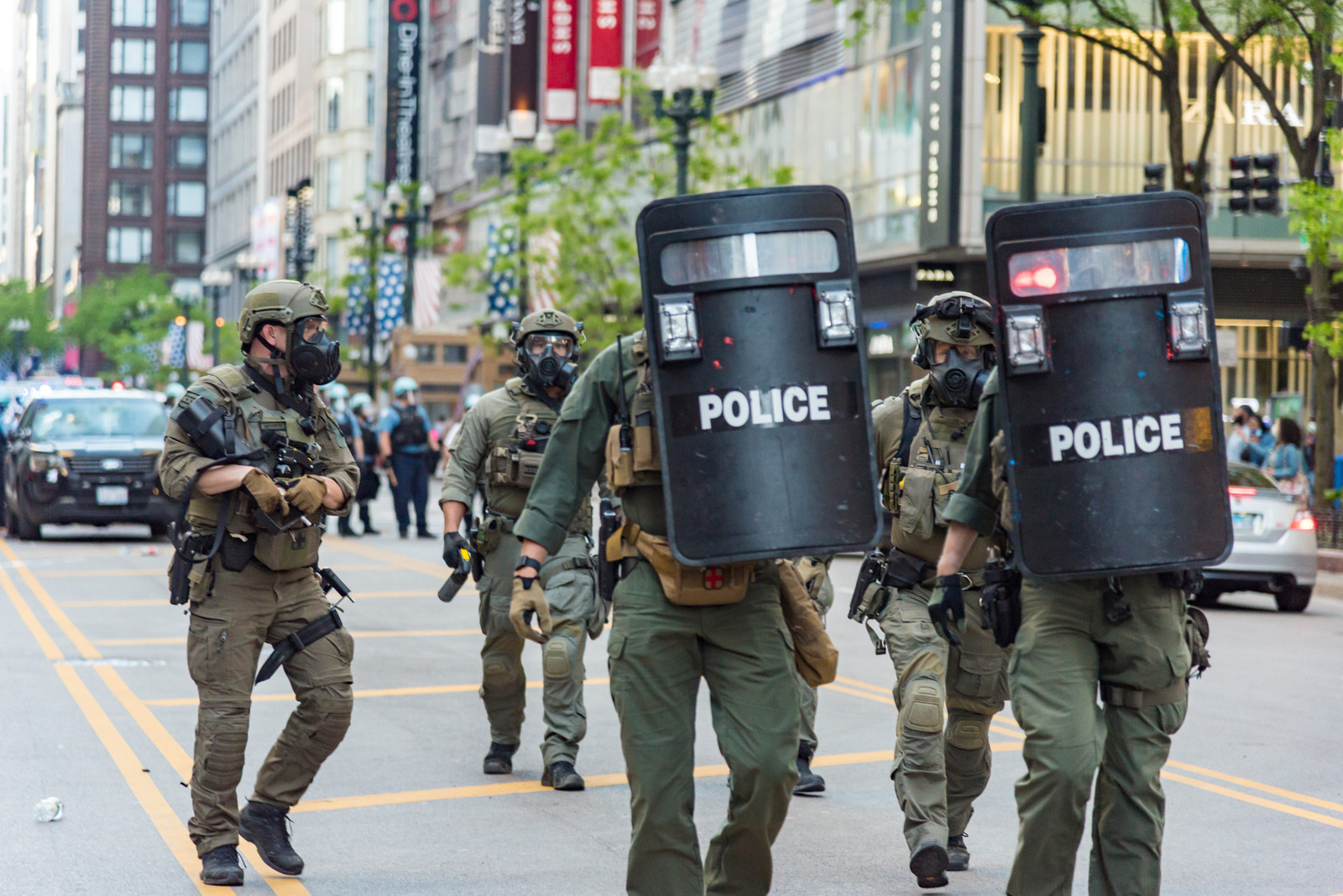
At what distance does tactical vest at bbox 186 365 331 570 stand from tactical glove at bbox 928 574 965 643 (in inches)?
90.0

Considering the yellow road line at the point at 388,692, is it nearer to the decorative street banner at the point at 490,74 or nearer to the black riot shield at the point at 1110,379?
the black riot shield at the point at 1110,379

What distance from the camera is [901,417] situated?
6.81 meters

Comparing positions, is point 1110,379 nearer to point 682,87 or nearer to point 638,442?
point 638,442

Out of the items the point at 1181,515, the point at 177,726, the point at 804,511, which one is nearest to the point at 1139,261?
the point at 1181,515

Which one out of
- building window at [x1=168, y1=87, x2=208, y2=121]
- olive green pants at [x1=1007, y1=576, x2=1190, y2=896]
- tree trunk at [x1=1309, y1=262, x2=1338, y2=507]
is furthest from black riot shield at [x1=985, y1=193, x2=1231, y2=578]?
building window at [x1=168, y1=87, x2=208, y2=121]

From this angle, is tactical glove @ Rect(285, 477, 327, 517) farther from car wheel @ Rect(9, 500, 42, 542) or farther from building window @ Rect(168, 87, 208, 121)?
building window @ Rect(168, 87, 208, 121)

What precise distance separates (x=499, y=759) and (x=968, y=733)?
9.21 ft

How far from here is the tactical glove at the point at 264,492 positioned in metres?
6.14

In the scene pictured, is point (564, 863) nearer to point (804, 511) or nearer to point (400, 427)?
point (804, 511)

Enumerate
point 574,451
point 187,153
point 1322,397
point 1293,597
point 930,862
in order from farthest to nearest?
point 187,153, point 1322,397, point 1293,597, point 930,862, point 574,451

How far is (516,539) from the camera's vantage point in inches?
317

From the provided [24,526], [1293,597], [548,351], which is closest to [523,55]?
[24,526]

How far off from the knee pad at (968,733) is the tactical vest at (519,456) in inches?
92.5

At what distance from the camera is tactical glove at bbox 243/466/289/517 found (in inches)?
242
